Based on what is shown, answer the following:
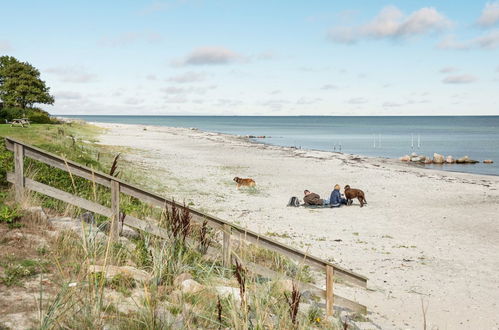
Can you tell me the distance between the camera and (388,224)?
15922mm

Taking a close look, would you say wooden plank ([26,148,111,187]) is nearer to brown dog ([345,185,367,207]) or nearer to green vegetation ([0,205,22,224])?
green vegetation ([0,205,22,224])

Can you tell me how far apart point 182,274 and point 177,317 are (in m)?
1.53

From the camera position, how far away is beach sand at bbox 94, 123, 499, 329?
348 inches

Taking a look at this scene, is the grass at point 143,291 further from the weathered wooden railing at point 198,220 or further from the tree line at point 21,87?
the tree line at point 21,87

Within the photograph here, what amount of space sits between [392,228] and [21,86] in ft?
191

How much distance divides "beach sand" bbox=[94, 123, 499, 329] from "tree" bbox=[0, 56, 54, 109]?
39886 millimetres

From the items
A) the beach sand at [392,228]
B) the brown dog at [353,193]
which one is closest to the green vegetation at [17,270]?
the beach sand at [392,228]

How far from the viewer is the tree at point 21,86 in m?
58.9

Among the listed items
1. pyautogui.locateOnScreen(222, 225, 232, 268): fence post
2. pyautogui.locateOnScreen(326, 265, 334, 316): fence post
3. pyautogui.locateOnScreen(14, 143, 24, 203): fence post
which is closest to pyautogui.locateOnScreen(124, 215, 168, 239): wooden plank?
pyautogui.locateOnScreen(222, 225, 232, 268): fence post

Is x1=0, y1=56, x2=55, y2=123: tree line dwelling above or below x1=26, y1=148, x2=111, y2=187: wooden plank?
above

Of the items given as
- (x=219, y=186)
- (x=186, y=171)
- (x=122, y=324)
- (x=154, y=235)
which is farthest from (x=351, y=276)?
(x=186, y=171)

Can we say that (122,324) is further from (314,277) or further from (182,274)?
(314,277)

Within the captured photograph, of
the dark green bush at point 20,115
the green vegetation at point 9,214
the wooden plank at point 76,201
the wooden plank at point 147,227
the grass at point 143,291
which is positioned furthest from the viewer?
the dark green bush at point 20,115

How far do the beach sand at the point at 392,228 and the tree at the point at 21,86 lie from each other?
3989 centimetres
